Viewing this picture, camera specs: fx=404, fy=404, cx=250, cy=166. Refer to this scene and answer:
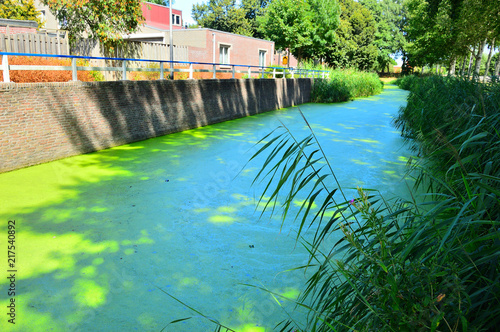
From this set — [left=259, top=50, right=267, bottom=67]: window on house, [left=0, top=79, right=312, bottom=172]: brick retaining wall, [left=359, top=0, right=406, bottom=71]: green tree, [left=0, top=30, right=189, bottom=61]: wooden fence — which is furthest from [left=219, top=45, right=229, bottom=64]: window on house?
[left=359, top=0, right=406, bottom=71]: green tree

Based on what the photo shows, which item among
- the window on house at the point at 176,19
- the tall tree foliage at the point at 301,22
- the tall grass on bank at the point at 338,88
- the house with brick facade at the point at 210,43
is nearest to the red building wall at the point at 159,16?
the window on house at the point at 176,19

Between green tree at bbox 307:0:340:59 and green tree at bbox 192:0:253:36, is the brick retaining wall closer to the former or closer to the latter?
green tree at bbox 307:0:340:59

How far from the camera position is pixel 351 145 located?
9.30m

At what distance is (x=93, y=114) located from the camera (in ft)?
25.6

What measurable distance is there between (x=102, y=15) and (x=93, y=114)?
8.91 m

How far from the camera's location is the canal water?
9.74ft

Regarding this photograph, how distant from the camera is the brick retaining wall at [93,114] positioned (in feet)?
20.8

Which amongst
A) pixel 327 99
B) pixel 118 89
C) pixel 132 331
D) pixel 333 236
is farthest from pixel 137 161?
pixel 327 99

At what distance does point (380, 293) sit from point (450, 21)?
76.8 feet

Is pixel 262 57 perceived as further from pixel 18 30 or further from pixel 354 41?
pixel 18 30

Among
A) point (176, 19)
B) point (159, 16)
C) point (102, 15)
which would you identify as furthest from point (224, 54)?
point (102, 15)

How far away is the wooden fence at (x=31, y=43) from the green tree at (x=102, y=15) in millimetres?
2575

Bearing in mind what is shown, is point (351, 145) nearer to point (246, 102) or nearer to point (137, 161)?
point (137, 161)

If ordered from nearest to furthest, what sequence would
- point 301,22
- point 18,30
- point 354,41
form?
point 18,30, point 301,22, point 354,41
